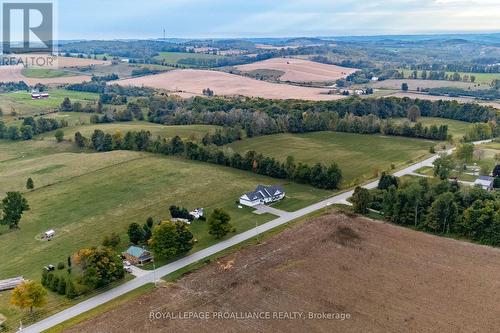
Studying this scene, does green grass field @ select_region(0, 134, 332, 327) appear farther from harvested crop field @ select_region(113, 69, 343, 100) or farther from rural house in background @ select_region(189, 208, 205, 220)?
harvested crop field @ select_region(113, 69, 343, 100)

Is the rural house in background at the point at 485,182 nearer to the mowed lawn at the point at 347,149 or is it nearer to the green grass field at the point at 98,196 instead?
the mowed lawn at the point at 347,149

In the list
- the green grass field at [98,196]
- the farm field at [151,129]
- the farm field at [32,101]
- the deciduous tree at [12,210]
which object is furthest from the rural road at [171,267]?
the farm field at [32,101]

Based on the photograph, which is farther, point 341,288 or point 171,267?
point 171,267

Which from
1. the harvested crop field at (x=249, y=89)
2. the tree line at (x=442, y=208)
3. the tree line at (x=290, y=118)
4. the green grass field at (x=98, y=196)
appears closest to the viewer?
the green grass field at (x=98, y=196)

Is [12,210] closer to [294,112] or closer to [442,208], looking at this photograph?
[442,208]

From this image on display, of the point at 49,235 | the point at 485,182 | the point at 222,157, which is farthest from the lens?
the point at 222,157

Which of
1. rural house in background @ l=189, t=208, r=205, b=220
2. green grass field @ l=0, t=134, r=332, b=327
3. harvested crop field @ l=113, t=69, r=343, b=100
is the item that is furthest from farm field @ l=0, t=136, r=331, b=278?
harvested crop field @ l=113, t=69, r=343, b=100

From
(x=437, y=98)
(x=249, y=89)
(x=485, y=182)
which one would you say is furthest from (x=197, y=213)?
(x=437, y=98)
